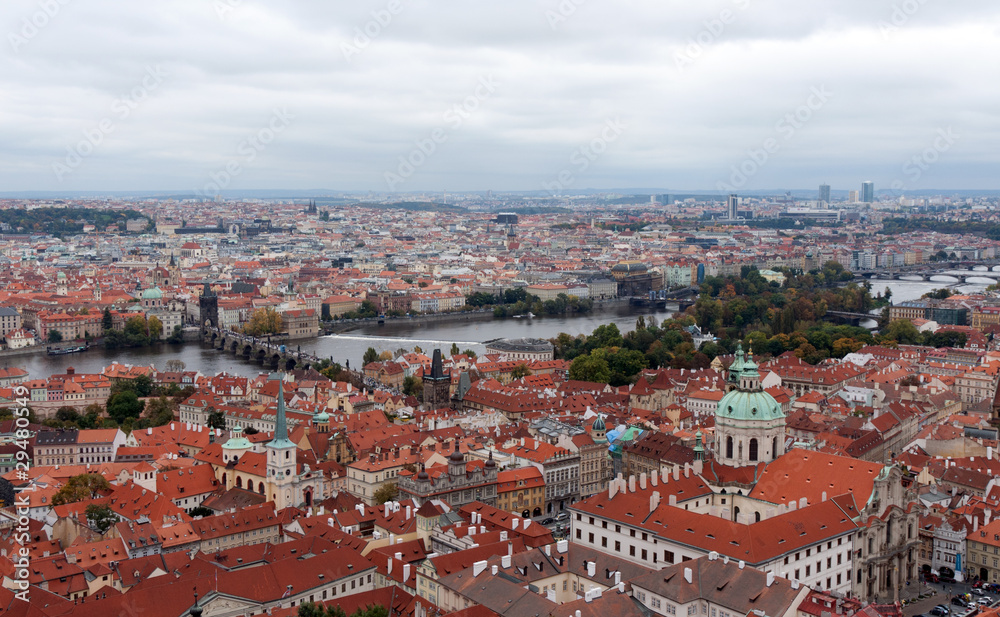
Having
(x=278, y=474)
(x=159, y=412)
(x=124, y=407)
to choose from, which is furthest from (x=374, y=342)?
(x=278, y=474)

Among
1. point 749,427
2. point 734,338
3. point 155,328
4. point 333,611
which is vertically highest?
point 749,427

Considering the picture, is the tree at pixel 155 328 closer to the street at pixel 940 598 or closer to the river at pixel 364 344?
the river at pixel 364 344

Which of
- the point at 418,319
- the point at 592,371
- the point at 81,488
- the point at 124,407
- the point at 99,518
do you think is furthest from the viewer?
the point at 418,319

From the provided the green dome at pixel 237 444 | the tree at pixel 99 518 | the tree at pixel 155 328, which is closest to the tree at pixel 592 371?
the green dome at pixel 237 444

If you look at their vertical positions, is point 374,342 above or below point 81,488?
below

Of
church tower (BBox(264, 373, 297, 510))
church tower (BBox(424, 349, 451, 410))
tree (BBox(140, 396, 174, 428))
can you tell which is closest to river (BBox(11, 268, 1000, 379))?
tree (BBox(140, 396, 174, 428))

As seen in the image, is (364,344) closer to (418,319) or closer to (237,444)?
(418,319)

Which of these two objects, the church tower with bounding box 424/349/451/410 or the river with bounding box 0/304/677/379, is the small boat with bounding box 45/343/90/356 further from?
the church tower with bounding box 424/349/451/410

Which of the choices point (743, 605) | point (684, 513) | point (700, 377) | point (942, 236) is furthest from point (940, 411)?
point (942, 236)
